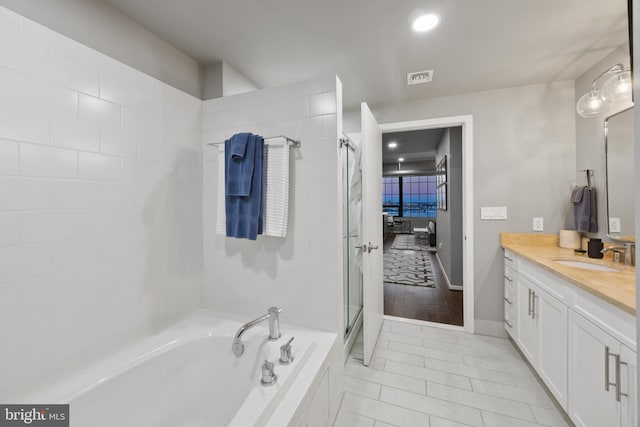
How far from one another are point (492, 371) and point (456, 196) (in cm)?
253

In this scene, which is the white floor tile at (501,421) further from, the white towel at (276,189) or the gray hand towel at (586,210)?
the white towel at (276,189)

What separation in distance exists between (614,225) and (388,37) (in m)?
2.10

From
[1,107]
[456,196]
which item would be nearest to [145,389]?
[1,107]

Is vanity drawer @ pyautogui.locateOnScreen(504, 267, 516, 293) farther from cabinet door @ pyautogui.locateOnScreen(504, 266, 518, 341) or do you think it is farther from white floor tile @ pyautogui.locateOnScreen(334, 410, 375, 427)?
white floor tile @ pyautogui.locateOnScreen(334, 410, 375, 427)

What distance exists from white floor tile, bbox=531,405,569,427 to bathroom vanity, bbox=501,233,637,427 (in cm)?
12

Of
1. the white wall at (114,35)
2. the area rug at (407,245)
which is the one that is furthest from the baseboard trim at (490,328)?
the area rug at (407,245)

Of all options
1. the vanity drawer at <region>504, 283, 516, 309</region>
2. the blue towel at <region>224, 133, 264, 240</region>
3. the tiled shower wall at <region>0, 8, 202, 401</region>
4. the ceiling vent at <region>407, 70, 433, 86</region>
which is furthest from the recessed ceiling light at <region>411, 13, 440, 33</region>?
the vanity drawer at <region>504, 283, 516, 309</region>

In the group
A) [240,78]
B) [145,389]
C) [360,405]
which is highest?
[240,78]

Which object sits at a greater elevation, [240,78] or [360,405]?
[240,78]

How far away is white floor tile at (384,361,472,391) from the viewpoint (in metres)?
1.88

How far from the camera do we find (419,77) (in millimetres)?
2289

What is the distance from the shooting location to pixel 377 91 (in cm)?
255

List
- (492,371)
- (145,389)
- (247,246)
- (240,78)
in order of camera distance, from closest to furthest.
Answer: (145,389), (247,246), (492,371), (240,78)

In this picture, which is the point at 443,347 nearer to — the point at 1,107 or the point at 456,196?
the point at 456,196
